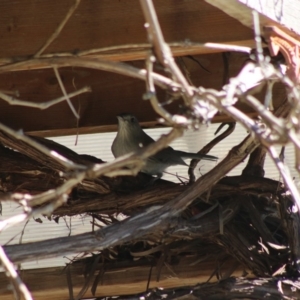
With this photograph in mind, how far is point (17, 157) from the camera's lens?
2.91m

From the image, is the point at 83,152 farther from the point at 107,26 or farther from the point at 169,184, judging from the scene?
the point at 107,26

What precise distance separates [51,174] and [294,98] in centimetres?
151

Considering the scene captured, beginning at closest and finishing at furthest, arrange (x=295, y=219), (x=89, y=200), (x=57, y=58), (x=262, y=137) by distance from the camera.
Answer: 1. (x=262, y=137)
2. (x=57, y=58)
3. (x=295, y=219)
4. (x=89, y=200)

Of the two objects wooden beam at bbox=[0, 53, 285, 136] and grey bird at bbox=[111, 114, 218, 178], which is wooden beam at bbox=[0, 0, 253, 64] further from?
grey bird at bbox=[111, 114, 218, 178]

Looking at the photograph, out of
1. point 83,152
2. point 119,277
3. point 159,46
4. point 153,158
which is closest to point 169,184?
point 119,277

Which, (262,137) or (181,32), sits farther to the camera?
(181,32)

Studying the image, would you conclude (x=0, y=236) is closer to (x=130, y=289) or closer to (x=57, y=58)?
(x=130, y=289)

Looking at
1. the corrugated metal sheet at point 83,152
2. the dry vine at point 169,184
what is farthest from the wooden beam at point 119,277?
the corrugated metal sheet at point 83,152

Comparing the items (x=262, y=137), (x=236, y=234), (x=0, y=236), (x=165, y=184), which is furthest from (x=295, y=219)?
(x=0, y=236)

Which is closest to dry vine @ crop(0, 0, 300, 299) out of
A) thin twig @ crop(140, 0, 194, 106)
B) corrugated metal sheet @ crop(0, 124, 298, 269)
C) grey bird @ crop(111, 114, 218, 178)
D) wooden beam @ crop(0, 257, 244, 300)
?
thin twig @ crop(140, 0, 194, 106)

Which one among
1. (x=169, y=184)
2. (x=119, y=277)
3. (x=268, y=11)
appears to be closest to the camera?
(x=268, y=11)

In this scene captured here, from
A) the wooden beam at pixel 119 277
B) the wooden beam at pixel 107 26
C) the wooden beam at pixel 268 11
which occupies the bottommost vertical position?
the wooden beam at pixel 119 277

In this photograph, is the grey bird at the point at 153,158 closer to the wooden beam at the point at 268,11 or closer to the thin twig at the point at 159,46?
the wooden beam at the point at 268,11

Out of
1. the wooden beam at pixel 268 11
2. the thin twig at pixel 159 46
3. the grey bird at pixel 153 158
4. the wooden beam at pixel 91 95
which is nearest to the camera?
the thin twig at pixel 159 46
